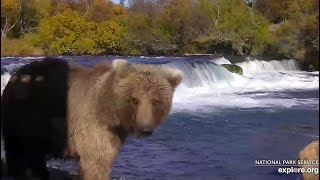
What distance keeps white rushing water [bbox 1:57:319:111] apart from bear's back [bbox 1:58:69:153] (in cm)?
72

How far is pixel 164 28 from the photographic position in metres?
2.87

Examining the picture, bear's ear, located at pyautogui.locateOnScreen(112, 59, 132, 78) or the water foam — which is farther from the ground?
bear's ear, located at pyautogui.locateOnScreen(112, 59, 132, 78)

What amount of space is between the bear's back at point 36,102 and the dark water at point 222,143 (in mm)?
550

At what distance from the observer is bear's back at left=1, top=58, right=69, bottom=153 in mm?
2502

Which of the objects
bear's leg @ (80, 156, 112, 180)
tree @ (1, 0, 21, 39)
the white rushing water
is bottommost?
bear's leg @ (80, 156, 112, 180)

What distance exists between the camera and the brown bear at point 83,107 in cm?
242

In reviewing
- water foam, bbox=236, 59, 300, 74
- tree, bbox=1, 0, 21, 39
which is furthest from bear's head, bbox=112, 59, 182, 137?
water foam, bbox=236, 59, 300, 74

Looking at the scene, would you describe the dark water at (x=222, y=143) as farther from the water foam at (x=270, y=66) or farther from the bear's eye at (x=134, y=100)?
the bear's eye at (x=134, y=100)

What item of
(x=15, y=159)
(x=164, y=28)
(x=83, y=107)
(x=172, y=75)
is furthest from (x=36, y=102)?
(x=164, y=28)

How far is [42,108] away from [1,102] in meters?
0.21

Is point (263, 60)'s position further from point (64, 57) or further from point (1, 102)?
point (1, 102)

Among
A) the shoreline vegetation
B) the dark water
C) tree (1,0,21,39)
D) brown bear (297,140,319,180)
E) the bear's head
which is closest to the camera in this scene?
the bear's head

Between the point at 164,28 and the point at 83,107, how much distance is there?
→ 2.37 feet

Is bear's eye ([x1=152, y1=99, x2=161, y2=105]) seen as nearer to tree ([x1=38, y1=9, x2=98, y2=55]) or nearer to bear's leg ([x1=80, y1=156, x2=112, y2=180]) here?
bear's leg ([x1=80, y1=156, x2=112, y2=180])
